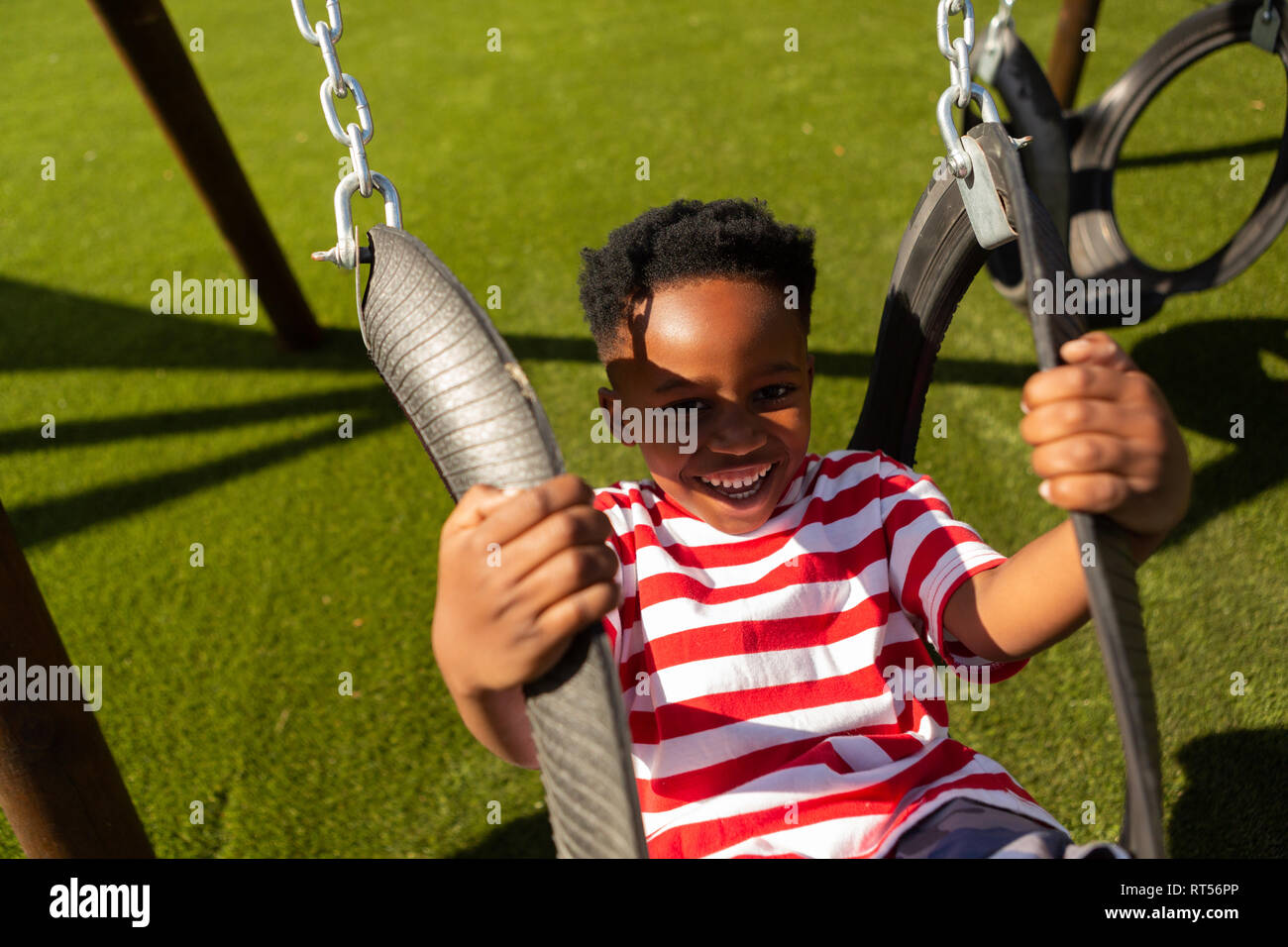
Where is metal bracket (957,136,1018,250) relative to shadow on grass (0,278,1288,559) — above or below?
below

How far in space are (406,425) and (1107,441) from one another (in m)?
2.58

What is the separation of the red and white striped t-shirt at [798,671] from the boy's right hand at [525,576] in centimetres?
29

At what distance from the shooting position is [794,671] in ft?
4.31

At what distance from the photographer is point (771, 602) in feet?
4.43

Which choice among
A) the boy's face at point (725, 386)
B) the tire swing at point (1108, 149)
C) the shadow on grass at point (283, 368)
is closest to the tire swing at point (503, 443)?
the boy's face at point (725, 386)

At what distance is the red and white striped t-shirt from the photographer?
122 centimetres

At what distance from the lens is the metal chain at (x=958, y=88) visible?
44.6 inches

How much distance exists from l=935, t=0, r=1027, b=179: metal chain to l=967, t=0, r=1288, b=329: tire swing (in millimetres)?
1778

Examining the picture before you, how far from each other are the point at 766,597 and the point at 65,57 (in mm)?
7316

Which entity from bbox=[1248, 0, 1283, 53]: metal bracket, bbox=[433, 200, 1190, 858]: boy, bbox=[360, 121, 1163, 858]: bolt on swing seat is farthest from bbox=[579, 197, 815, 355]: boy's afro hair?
bbox=[1248, 0, 1283, 53]: metal bracket

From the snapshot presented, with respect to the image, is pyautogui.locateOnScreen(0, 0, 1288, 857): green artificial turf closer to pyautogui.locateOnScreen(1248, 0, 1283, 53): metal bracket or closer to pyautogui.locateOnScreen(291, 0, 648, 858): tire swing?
pyautogui.locateOnScreen(1248, 0, 1283, 53): metal bracket

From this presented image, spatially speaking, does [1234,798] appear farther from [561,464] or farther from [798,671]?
[561,464]

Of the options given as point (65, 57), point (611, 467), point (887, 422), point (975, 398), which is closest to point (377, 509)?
point (611, 467)
